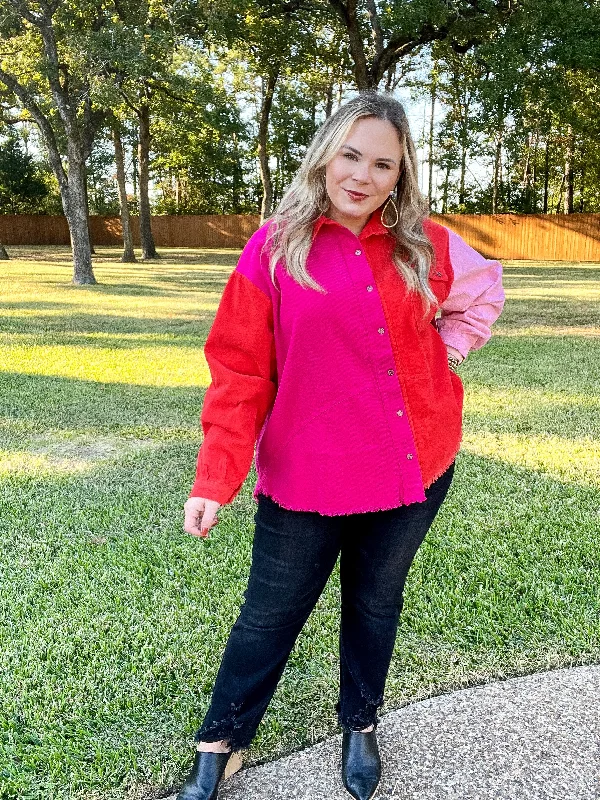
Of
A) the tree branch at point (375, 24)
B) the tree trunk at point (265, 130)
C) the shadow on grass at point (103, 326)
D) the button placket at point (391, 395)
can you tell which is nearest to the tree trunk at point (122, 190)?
the tree trunk at point (265, 130)

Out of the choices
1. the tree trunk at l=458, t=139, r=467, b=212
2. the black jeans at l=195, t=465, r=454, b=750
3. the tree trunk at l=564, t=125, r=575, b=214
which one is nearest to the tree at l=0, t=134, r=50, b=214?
the tree trunk at l=458, t=139, r=467, b=212

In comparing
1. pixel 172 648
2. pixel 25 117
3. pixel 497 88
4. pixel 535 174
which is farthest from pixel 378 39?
pixel 535 174

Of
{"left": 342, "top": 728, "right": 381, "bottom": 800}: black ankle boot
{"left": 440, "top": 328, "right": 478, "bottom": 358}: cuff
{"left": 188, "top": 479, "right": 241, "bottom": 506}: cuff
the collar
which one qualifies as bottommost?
{"left": 342, "top": 728, "right": 381, "bottom": 800}: black ankle boot

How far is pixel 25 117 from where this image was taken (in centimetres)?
2591

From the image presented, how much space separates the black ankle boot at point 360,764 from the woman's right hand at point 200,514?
0.79m

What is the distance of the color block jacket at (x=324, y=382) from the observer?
1690 millimetres

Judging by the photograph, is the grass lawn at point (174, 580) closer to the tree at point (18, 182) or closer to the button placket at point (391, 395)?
the button placket at point (391, 395)

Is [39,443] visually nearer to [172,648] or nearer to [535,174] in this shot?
[172,648]

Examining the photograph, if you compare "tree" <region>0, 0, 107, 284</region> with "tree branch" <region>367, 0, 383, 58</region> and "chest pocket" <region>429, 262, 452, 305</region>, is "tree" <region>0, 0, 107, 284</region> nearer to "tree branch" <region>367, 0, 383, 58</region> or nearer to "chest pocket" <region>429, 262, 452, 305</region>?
"tree branch" <region>367, 0, 383, 58</region>

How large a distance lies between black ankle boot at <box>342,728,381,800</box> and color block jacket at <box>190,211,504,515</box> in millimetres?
750

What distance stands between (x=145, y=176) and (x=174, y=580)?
2528 cm

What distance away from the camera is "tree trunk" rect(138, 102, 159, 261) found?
25328 millimetres

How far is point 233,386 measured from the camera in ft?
5.54

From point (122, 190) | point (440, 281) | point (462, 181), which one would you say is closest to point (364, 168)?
point (440, 281)
